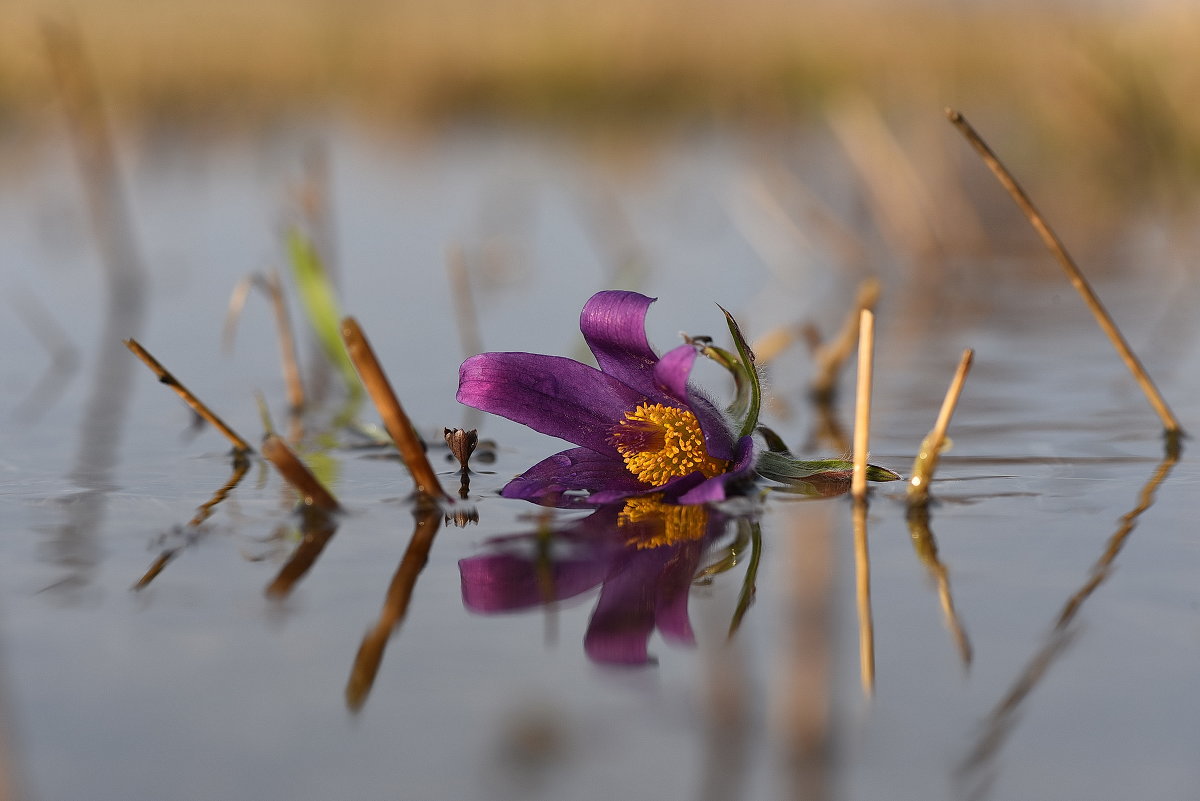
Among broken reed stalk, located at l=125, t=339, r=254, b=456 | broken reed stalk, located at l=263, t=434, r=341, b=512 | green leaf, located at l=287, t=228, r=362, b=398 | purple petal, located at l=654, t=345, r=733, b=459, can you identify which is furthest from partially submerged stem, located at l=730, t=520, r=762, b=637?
green leaf, located at l=287, t=228, r=362, b=398

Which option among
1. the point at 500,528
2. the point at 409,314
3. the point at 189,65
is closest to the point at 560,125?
the point at 189,65

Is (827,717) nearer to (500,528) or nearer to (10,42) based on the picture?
(500,528)

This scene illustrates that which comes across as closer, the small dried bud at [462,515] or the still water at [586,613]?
the still water at [586,613]

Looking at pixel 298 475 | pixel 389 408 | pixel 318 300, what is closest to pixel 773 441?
pixel 389 408

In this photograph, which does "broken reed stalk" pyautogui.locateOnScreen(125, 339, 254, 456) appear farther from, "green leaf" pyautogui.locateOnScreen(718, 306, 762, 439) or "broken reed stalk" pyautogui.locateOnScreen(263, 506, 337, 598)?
"green leaf" pyautogui.locateOnScreen(718, 306, 762, 439)

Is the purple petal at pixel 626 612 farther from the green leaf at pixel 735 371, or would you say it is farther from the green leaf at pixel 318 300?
the green leaf at pixel 318 300

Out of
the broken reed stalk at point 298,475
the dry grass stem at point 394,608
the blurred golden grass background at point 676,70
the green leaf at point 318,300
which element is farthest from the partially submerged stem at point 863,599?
the blurred golden grass background at point 676,70

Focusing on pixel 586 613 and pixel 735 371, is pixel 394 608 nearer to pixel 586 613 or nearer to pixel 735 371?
pixel 586 613
